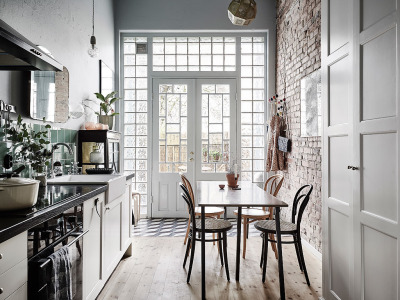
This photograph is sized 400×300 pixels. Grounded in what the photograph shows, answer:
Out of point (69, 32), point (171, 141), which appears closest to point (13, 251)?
point (69, 32)

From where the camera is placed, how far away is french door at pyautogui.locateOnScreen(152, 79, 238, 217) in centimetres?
548

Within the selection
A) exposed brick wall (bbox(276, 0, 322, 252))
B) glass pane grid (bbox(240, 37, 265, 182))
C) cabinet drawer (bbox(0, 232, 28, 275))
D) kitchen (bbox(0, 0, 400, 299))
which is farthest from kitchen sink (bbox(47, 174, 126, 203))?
glass pane grid (bbox(240, 37, 265, 182))

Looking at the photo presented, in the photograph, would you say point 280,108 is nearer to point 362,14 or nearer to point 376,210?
point 362,14

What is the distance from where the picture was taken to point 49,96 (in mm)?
3049

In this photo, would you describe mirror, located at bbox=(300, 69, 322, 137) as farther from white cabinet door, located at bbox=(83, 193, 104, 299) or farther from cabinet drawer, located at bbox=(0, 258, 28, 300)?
cabinet drawer, located at bbox=(0, 258, 28, 300)

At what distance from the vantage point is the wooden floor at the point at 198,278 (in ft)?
8.72

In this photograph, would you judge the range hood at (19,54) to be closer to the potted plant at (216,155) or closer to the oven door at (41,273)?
the oven door at (41,273)

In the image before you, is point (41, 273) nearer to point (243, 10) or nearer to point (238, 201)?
point (238, 201)

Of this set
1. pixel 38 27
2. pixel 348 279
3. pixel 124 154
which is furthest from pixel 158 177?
pixel 348 279

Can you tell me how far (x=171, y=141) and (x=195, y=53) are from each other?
1.64m

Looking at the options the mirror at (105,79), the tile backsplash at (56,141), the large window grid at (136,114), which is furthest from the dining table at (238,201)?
the mirror at (105,79)

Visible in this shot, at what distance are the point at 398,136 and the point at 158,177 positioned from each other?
14.1 feet

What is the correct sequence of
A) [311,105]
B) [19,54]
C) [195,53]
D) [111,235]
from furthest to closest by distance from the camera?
[195,53], [311,105], [111,235], [19,54]

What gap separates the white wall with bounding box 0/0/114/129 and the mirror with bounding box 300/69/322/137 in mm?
2844
